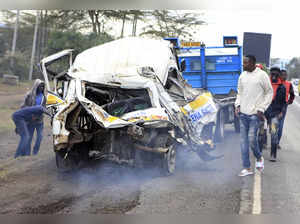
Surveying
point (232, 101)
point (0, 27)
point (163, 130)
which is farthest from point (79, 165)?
point (0, 27)

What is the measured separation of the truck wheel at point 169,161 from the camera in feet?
22.3

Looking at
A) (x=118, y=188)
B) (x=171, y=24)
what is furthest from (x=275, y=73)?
(x=171, y=24)

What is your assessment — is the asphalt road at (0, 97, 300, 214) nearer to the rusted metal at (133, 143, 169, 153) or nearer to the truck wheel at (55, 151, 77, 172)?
the truck wheel at (55, 151, 77, 172)

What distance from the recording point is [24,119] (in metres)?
8.95

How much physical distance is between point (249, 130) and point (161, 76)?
181 cm

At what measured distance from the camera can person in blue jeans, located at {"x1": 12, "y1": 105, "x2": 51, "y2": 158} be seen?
8.85 meters

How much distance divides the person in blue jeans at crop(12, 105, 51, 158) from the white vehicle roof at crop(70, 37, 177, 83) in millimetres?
1726

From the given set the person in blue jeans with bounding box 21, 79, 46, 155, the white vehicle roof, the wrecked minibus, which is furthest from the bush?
the white vehicle roof

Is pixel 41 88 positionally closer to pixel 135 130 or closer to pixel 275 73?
pixel 135 130

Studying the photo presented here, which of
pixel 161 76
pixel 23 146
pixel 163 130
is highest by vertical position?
pixel 161 76

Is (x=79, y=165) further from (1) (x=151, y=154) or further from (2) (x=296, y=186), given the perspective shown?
(2) (x=296, y=186)

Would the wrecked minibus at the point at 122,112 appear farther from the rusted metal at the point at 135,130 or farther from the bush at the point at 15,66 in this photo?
the bush at the point at 15,66

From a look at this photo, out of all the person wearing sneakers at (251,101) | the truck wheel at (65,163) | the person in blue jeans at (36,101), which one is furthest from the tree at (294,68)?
the truck wheel at (65,163)

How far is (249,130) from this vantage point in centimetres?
698
